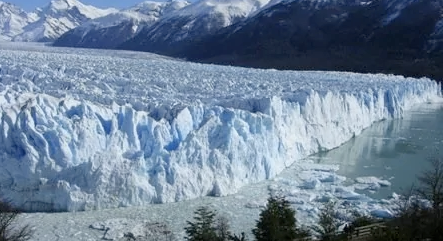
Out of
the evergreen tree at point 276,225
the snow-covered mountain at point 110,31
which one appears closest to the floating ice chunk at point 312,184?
the evergreen tree at point 276,225

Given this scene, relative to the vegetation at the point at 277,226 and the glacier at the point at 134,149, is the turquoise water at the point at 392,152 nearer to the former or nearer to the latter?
the glacier at the point at 134,149

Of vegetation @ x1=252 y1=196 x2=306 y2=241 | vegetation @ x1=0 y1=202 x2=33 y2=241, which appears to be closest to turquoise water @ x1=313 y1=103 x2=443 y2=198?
vegetation @ x1=252 y1=196 x2=306 y2=241

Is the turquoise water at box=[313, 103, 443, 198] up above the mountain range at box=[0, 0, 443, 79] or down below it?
below

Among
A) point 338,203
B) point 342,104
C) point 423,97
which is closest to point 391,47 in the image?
point 423,97

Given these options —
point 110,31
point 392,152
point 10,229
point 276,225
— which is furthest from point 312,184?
point 110,31

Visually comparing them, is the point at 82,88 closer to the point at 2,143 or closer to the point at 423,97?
the point at 2,143

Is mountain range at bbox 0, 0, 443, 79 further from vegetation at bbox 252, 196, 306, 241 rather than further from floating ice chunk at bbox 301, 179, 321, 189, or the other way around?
vegetation at bbox 252, 196, 306, 241
